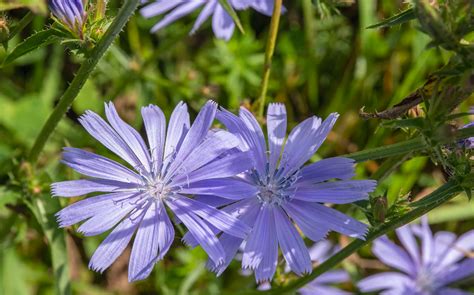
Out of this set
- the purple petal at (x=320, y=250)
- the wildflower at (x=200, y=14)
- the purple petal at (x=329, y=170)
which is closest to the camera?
the purple petal at (x=329, y=170)

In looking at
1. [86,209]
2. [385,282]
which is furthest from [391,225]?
[385,282]

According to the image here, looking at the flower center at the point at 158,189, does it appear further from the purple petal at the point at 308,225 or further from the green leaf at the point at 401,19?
the green leaf at the point at 401,19

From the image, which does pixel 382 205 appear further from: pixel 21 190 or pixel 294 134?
pixel 21 190

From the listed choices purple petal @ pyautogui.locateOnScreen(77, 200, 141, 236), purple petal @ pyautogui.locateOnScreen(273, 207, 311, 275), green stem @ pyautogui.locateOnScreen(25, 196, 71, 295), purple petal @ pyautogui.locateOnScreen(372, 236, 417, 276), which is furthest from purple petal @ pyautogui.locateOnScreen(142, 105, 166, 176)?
purple petal @ pyautogui.locateOnScreen(372, 236, 417, 276)

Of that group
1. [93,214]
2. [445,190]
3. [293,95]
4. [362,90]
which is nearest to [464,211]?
[362,90]

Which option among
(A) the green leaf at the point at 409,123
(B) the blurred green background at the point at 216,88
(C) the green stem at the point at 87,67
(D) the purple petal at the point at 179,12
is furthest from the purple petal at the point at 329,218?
(D) the purple petal at the point at 179,12

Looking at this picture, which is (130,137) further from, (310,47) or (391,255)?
(310,47)
